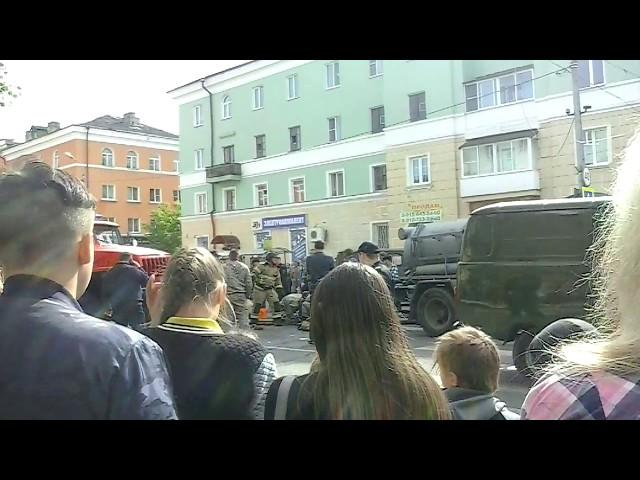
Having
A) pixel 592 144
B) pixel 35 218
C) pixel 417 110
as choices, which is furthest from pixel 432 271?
pixel 35 218

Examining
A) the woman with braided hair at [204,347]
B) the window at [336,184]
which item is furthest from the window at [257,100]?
the woman with braided hair at [204,347]

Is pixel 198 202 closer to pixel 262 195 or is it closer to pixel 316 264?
pixel 262 195

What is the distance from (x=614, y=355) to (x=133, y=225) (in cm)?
201

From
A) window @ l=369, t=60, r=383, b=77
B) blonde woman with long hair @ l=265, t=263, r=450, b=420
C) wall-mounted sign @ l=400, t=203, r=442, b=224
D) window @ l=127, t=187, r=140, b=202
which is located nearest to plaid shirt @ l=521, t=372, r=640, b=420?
blonde woman with long hair @ l=265, t=263, r=450, b=420

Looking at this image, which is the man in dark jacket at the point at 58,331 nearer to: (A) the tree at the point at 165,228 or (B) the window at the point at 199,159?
(A) the tree at the point at 165,228

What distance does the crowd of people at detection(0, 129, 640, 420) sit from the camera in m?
0.60

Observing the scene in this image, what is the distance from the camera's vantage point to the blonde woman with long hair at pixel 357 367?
93 cm

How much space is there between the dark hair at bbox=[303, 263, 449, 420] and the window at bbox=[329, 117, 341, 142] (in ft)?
5.96

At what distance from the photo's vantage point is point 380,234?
3.52 meters

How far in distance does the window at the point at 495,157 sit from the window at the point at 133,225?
1.84 m
